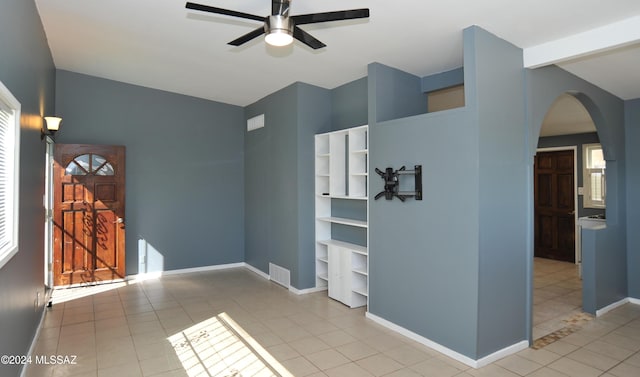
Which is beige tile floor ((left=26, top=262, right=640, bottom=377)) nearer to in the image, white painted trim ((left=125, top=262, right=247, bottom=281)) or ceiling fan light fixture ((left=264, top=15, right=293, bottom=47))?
white painted trim ((left=125, top=262, right=247, bottom=281))

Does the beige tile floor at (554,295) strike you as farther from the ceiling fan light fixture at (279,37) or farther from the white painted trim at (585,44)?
the ceiling fan light fixture at (279,37)

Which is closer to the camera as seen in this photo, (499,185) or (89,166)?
(499,185)

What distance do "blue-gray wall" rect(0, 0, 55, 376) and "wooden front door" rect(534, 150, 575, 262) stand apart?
8270mm

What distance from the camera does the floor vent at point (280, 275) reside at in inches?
210

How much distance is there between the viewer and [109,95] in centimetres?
571

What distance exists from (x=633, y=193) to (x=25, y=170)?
655 cm

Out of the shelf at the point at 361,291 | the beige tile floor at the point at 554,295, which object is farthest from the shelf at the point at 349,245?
the beige tile floor at the point at 554,295

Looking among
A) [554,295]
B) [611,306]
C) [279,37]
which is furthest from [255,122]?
[611,306]

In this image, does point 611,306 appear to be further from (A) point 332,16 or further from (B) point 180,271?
(B) point 180,271

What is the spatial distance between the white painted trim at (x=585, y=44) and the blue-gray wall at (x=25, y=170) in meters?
4.10

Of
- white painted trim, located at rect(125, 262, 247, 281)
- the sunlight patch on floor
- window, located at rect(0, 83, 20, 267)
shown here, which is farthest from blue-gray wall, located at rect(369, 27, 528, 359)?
white painted trim, located at rect(125, 262, 247, 281)

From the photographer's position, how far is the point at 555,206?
7.35m

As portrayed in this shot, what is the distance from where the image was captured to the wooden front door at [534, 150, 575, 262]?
7.12 metres

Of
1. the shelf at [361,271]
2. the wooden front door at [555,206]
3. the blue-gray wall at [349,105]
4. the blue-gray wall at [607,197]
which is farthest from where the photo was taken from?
the wooden front door at [555,206]
